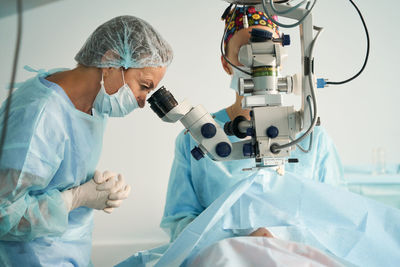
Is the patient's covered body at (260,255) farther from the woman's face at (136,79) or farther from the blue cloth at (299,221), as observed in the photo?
the woman's face at (136,79)

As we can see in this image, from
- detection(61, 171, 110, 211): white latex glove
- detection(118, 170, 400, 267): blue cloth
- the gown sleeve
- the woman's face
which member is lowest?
detection(118, 170, 400, 267): blue cloth

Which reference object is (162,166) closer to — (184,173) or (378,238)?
(184,173)

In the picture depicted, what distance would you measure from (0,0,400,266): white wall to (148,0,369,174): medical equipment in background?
1.34 m

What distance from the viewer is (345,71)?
9.12 feet

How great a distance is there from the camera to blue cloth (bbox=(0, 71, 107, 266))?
3.44ft

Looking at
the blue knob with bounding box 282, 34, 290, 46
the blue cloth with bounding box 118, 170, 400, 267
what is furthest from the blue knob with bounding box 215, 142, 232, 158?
the blue knob with bounding box 282, 34, 290, 46

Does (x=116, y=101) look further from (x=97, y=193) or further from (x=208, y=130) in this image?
(x=208, y=130)

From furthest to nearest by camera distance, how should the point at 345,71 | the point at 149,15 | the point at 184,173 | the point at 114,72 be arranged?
the point at 345,71
the point at 149,15
the point at 184,173
the point at 114,72

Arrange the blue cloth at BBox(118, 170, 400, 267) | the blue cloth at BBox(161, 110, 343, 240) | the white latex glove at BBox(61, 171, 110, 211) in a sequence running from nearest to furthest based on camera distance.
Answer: the blue cloth at BBox(118, 170, 400, 267)
the white latex glove at BBox(61, 171, 110, 211)
the blue cloth at BBox(161, 110, 343, 240)

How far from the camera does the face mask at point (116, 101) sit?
1.34m

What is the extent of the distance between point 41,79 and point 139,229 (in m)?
1.56

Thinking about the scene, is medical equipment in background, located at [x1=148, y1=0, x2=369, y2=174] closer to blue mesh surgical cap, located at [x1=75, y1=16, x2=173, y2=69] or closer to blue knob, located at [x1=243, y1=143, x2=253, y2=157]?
blue knob, located at [x1=243, y1=143, x2=253, y2=157]

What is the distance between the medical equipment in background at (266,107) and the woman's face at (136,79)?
35cm

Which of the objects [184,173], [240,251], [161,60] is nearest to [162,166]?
[184,173]
